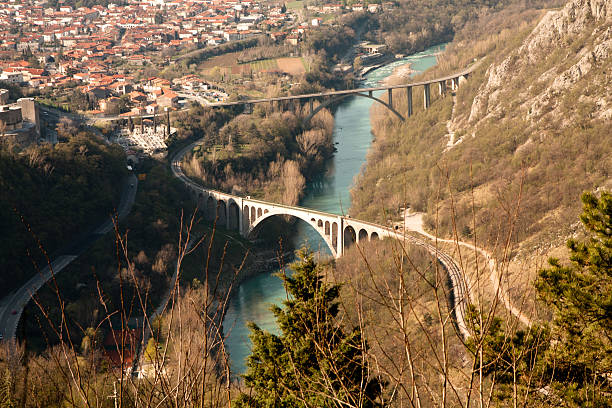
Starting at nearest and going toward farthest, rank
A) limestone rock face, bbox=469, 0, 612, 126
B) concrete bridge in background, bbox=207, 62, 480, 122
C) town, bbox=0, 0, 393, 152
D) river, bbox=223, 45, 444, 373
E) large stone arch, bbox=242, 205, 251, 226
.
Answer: river, bbox=223, 45, 444, 373, limestone rock face, bbox=469, 0, 612, 126, large stone arch, bbox=242, 205, 251, 226, town, bbox=0, 0, 393, 152, concrete bridge in background, bbox=207, 62, 480, 122

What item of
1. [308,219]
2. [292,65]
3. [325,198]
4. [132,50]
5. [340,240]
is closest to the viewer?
[340,240]

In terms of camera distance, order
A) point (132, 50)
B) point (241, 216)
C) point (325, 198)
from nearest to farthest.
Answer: point (241, 216)
point (325, 198)
point (132, 50)

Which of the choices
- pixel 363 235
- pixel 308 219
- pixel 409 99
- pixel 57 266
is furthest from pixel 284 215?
pixel 409 99

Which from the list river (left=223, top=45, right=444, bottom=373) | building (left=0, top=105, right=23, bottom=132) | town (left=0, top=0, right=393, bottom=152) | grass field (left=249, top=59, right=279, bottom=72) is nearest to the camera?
river (left=223, top=45, right=444, bottom=373)

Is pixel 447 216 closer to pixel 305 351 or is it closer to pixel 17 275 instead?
pixel 17 275

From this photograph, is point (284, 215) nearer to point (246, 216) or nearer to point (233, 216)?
point (246, 216)

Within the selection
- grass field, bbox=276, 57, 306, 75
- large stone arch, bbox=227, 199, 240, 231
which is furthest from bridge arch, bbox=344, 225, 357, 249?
grass field, bbox=276, 57, 306, 75

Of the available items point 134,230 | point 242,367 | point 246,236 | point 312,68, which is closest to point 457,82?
point 312,68

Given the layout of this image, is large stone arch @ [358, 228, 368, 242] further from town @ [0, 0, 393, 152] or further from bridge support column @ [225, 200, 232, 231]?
town @ [0, 0, 393, 152]
